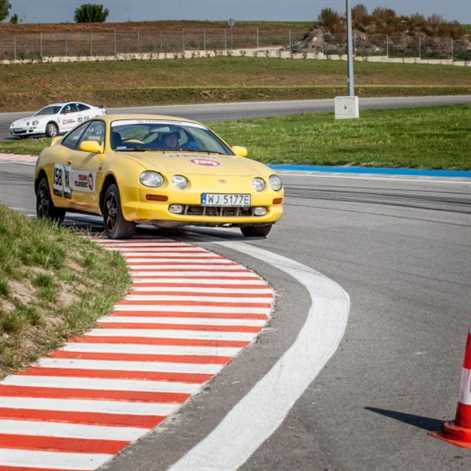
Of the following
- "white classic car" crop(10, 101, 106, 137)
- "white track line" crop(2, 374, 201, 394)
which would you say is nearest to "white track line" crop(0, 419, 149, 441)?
"white track line" crop(2, 374, 201, 394)

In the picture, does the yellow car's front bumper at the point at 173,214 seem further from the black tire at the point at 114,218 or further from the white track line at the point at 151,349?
the white track line at the point at 151,349

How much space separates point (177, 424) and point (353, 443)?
91cm

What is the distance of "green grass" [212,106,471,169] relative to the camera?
92.8 ft

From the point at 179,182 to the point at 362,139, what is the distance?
20781mm

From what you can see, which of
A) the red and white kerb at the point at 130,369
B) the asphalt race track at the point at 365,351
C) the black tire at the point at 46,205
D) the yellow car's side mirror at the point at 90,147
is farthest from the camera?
the black tire at the point at 46,205

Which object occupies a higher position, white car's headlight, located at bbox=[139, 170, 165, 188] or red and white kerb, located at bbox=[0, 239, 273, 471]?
white car's headlight, located at bbox=[139, 170, 165, 188]

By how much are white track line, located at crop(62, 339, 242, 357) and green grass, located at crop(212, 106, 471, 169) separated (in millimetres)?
17676

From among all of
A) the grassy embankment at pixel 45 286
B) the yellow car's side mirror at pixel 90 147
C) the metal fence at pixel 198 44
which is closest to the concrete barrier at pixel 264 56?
the metal fence at pixel 198 44

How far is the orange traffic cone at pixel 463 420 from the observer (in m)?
5.94

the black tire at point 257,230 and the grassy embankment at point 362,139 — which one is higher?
the black tire at point 257,230

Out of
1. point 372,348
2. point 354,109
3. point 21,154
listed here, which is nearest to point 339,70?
point 354,109

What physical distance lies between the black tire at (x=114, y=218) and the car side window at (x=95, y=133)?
2.92 feet

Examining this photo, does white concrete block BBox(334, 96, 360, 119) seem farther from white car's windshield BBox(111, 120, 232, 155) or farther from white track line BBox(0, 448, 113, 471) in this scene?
white track line BBox(0, 448, 113, 471)

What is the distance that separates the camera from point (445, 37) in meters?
115
